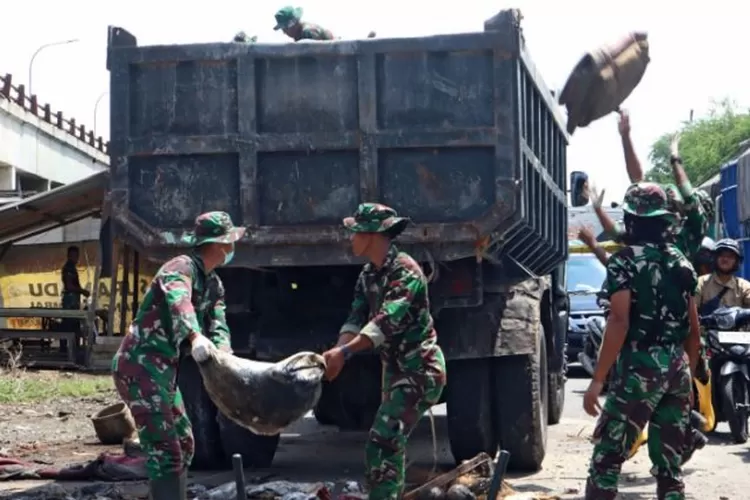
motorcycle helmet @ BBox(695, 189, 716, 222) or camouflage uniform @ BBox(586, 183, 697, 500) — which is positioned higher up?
motorcycle helmet @ BBox(695, 189, 716, 222)

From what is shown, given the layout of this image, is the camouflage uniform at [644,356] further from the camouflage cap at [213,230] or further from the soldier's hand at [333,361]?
the camouflage cap at [213,230]

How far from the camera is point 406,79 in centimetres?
791

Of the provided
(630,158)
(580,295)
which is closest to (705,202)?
(630,158)

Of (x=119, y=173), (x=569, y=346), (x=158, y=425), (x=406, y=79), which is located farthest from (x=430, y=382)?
(x=569, y=346)

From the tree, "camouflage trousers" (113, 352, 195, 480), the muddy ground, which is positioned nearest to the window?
the muddy ground

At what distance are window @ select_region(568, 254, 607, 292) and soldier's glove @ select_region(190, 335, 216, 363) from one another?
505 inches

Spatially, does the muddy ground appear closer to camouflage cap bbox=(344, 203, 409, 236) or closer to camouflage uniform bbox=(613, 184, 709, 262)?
camouflage uniform bbox=(613, 184, 709, 262)

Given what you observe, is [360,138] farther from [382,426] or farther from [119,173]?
[382,426]

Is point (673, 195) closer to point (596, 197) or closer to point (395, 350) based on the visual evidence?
point (596, 197)

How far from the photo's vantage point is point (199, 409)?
888 cm

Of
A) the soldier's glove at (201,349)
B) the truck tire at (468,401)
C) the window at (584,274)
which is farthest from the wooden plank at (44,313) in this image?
the soldier's glove at (201,349)

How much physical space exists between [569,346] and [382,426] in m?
11.5

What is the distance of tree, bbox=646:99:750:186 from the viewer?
2472 inches

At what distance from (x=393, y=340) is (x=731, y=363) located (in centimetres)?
477
